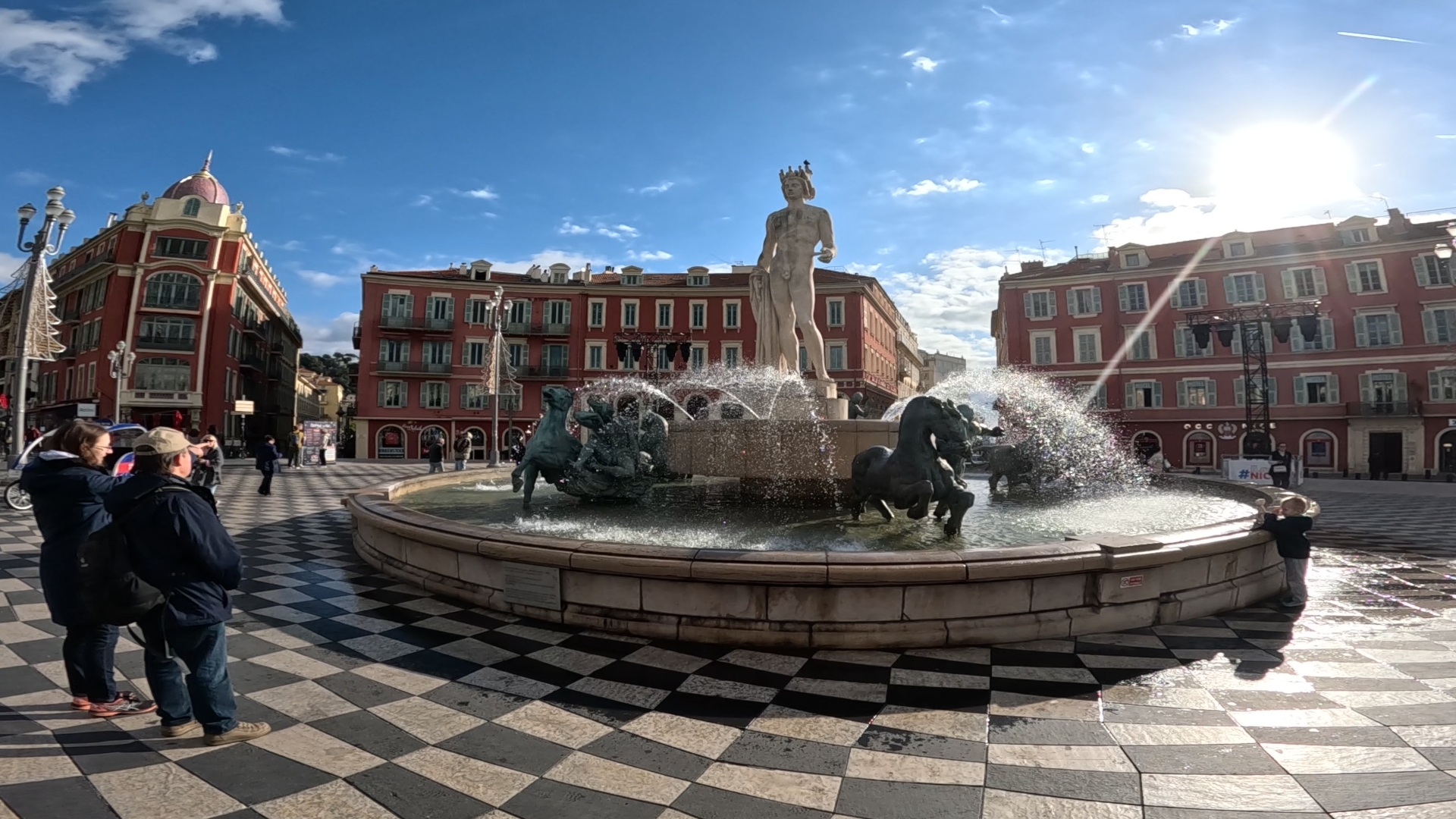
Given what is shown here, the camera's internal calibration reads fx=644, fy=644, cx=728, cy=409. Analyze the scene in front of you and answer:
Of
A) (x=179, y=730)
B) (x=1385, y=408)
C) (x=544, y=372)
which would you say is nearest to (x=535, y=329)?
(x=544, y=372)

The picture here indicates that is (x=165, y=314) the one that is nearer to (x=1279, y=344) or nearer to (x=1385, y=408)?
(x=1279, y=344)

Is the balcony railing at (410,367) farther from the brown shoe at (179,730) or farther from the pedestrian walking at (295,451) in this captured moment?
the brown shoe at (179,730)

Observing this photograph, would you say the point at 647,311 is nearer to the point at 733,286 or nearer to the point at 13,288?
the point at 733,286

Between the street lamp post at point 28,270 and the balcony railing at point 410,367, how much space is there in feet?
102

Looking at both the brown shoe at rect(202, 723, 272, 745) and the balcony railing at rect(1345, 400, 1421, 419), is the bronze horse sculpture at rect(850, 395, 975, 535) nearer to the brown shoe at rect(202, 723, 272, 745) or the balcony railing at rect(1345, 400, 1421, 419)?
the brown shoe at rect(202, 723, 272, 745)

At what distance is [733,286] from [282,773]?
45.0 m

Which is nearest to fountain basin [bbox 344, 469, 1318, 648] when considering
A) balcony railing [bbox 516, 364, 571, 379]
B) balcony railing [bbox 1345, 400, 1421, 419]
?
balcony railing [bbox 516, 364, 571, 379]

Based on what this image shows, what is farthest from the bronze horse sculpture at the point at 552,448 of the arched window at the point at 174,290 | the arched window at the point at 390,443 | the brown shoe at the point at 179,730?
the arched window at the point at 174,290

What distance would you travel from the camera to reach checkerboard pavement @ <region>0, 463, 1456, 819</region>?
2.54 m

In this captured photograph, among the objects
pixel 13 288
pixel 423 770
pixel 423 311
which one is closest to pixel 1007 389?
pixel 423 770

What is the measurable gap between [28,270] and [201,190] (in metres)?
38.8

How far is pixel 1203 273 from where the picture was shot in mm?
38594

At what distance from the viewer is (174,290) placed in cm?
3975

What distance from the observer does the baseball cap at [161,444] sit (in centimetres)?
286
